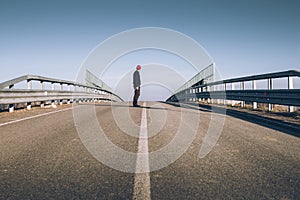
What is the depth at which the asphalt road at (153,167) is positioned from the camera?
2.89 m

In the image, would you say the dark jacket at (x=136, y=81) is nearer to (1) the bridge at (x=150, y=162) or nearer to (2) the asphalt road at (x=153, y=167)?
(1) the bridge at (x=150, y=162)

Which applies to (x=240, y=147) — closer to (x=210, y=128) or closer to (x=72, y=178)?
(x=210, y=128)

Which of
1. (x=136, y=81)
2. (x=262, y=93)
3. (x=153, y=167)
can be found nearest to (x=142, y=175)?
(x=153, y=167)

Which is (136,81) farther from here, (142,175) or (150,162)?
(142,175)

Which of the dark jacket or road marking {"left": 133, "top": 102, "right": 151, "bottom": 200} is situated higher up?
the dark jacket

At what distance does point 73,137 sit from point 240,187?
12.6ft

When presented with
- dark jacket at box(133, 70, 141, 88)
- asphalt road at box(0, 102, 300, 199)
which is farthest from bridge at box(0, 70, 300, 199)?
dark jacket at box(133, 70, 141, 88)

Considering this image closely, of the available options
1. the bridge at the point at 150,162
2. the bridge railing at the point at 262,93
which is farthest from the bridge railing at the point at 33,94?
the bridge railing at the point at 262,93

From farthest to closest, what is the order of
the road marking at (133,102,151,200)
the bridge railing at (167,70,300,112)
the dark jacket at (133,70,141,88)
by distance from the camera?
the dark jacket at (133,70,141,88) → the bridge railing at (167,70,300,112) → the road marking at (133,102,151,200)

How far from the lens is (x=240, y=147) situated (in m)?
5.00

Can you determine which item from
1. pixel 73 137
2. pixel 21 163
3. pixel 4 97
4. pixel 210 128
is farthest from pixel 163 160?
pixel 4 97

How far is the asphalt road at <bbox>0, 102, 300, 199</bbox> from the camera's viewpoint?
289cm

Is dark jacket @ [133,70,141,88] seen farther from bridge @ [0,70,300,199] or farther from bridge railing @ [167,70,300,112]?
bridge @ [0,70,300,199]

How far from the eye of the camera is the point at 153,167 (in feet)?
12.3
